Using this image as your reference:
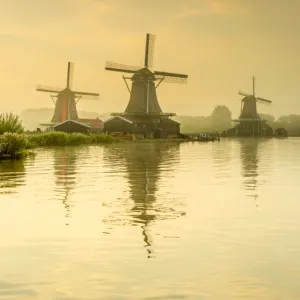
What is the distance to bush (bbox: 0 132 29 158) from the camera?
3359 centimetres

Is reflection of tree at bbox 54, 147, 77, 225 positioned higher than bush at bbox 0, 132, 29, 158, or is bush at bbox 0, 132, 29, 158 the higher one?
bush at bbox 0, 132, 29, 158

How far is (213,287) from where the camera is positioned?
7.04m

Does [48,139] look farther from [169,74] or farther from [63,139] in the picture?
[169,74]

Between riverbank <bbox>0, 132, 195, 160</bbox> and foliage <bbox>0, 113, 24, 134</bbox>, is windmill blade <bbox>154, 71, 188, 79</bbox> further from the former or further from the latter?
foliage <bbox>0, 113, 24, 134</bbox>

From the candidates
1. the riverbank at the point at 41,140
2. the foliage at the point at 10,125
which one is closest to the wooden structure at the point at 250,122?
the riverbank at the point at 41,140

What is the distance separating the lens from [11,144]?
34.5m

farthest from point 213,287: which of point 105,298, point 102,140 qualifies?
point 102,140

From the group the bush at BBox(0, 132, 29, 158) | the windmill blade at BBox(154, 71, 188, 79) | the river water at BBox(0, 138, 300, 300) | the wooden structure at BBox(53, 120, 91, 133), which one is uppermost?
the windmill blade at BBox(154, 71, 188, 79)

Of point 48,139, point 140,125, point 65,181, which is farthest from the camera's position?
point 140,125

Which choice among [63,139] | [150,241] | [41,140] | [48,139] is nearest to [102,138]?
[63,139]

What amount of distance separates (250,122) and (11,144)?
84.9 metres

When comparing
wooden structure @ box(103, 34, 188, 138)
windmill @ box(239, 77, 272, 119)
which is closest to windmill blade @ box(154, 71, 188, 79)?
wooden structure @ box(103, 34, 188, 138)

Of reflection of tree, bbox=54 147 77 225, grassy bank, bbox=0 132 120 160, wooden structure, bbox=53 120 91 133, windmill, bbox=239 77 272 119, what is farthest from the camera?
windmill, bbox=239 77 272 119

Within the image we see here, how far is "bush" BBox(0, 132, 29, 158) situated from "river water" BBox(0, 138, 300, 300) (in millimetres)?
14914
